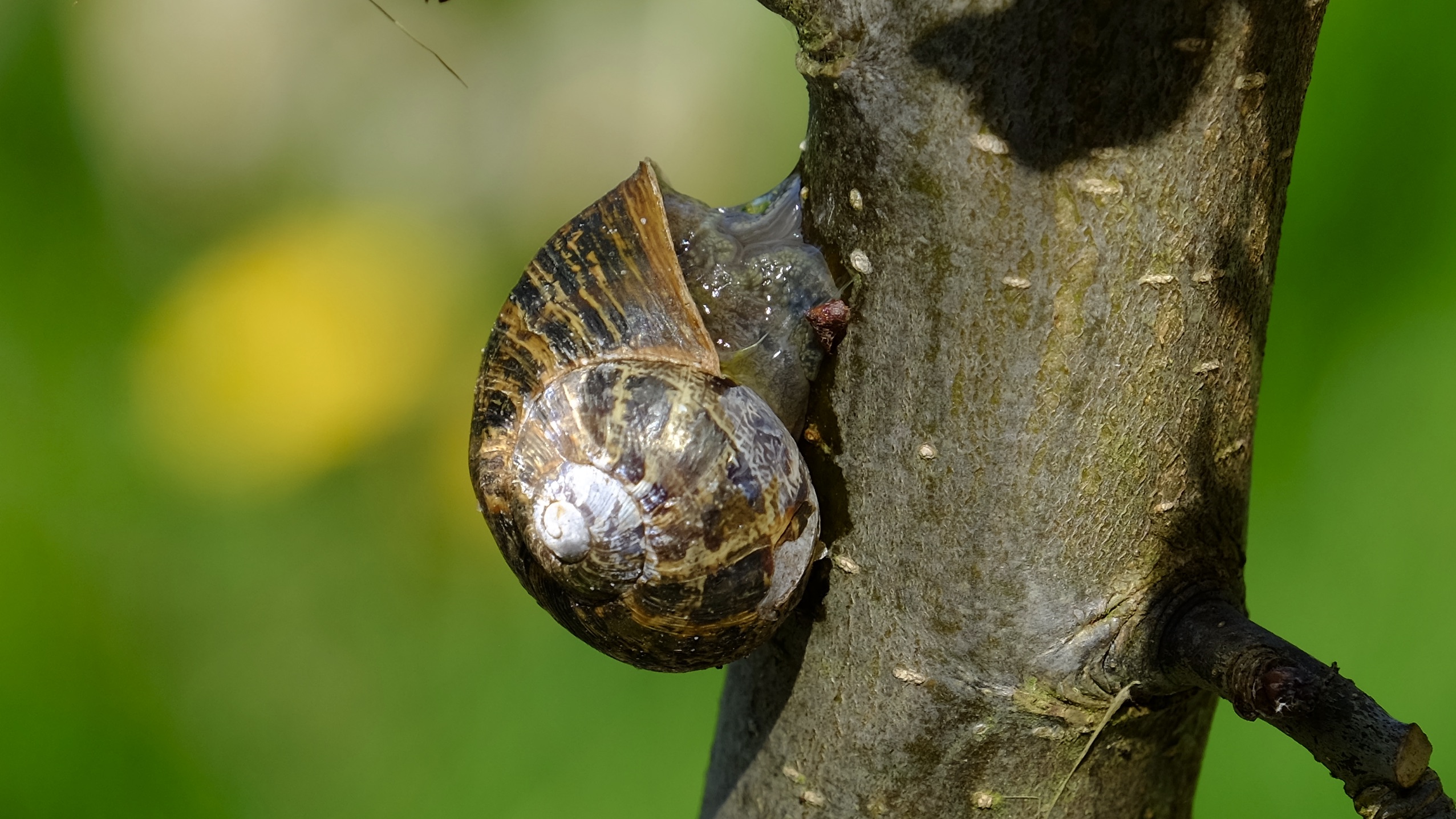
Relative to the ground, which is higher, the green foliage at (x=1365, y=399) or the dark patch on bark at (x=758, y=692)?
the green foliage at (x=1365, y=399)

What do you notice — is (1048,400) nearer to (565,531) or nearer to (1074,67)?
(1074,67)

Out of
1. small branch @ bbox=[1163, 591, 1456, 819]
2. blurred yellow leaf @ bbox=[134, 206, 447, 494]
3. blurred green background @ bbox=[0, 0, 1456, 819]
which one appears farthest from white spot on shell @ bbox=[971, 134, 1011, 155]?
blurred yellow leaf @ bbox=[134, 206, 447, 494]

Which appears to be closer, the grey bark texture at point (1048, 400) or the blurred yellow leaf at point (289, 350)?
the grey bark texture at point (1048, 400)

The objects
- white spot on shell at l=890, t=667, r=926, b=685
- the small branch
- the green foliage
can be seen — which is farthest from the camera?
the green foliage

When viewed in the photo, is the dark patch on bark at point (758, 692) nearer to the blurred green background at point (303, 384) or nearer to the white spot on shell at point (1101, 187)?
the white spot on shell at point (1101, 187)

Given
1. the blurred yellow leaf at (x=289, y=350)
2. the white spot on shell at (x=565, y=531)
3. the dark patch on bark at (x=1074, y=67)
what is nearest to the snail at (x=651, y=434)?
the white spot on shell at (x=565, y=531)

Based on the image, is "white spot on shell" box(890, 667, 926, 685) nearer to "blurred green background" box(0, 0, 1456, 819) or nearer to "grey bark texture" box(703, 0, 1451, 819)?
"grey bark texture" box(703, 0, 1451, 819)

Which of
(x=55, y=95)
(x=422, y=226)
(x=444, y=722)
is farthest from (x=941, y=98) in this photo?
(x=55, y=95)

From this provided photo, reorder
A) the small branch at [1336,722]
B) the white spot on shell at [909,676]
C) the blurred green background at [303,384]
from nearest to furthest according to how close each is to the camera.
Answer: the small branch at [1336,722] < the white spot on shell at [909,676] < the blurred green background at [303,384]
